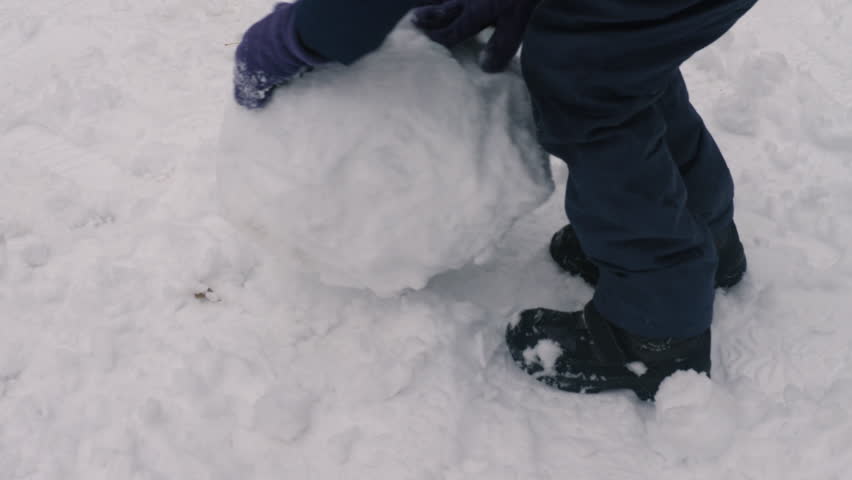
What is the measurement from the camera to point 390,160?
1113 mm

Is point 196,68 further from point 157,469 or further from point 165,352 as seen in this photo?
point 157,469

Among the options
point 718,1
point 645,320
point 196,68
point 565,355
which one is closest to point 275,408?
point 565,355

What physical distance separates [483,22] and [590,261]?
0.53 meters

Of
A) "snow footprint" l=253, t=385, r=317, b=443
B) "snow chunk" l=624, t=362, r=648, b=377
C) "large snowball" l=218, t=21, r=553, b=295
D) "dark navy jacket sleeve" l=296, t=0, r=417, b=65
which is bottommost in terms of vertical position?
"snow chunk" l=624, t=362, r=648, b=377

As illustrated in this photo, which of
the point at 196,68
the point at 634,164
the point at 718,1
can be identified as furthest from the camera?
the point at 196,68

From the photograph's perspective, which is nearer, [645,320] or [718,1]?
[718,1]

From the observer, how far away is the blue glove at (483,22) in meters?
1.10

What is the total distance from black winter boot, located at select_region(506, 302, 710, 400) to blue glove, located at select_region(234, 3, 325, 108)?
1.95 feet

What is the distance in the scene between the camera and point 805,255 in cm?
150

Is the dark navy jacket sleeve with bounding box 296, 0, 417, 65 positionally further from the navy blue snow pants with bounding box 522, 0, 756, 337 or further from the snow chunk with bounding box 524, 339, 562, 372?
the snow chunk with bounding box 524, 339, 562, 372

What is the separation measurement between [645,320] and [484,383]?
29 centimetres

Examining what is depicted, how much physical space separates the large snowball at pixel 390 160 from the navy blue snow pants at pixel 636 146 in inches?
3.3

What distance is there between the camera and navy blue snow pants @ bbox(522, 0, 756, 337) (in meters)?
0.94

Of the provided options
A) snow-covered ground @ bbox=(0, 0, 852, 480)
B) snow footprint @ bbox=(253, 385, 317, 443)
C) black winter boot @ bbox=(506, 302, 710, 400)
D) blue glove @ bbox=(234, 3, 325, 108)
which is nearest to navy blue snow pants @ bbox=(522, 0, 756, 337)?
black winter boot @ bbox=(506, 302, 710, 400)
